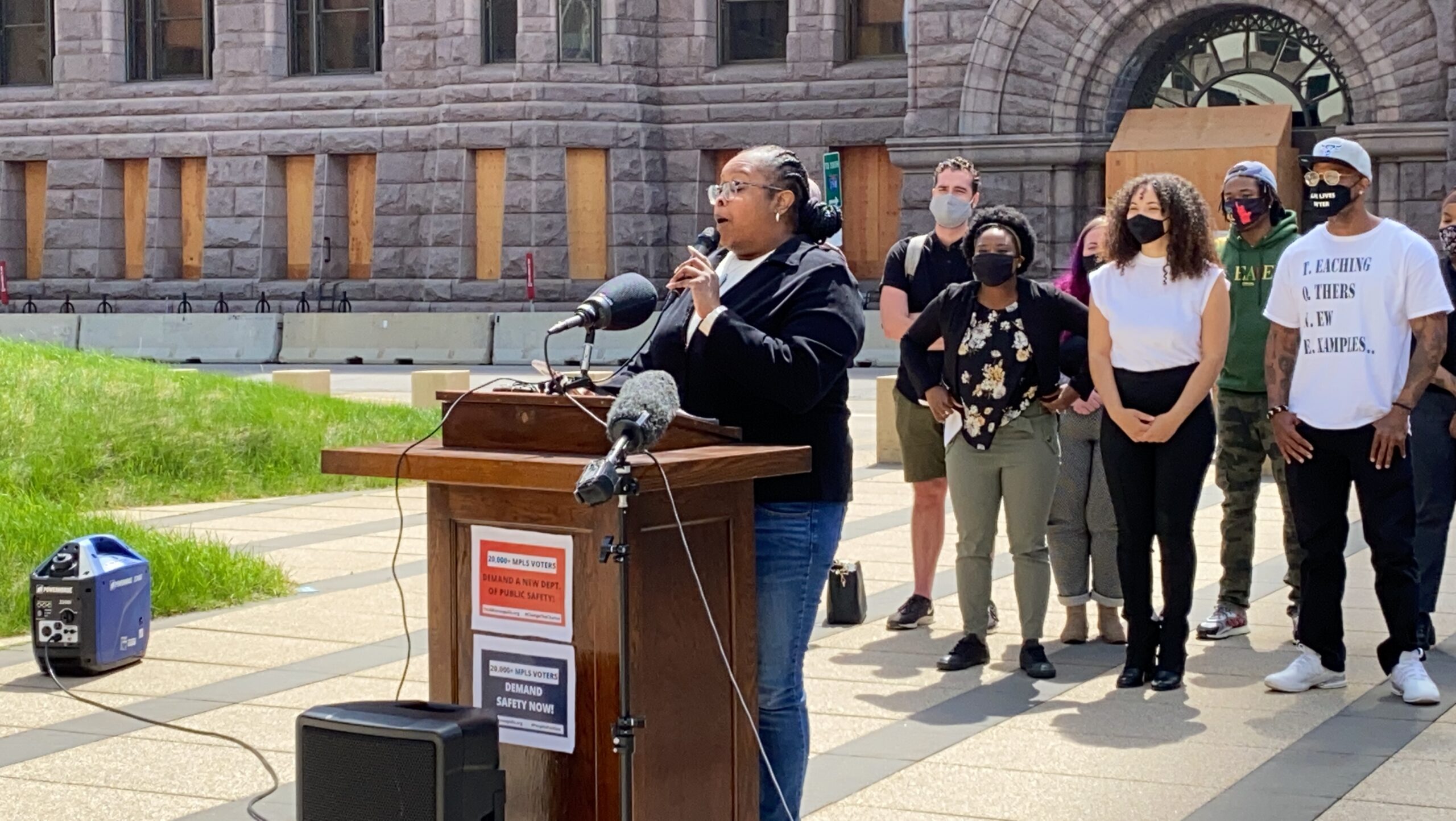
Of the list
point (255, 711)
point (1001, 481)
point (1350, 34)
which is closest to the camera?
point (255, 711)

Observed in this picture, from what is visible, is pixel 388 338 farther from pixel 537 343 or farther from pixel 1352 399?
pixel 1352 399

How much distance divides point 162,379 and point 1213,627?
33.5 feet

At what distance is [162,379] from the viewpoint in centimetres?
1650

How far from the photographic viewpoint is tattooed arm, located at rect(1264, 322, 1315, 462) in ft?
24.8

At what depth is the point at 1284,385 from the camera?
7770 millimetres

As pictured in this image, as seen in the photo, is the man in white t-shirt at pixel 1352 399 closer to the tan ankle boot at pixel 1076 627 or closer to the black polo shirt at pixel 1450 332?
the black polo shirt at pixel 1450 332

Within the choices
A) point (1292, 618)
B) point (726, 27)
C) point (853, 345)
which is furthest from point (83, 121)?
point (853, 345)

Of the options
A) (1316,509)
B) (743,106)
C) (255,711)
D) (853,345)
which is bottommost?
(255,711)

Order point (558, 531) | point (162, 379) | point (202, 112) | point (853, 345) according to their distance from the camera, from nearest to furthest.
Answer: point (558, 531) → point (853, 345) → point (162, 379) → point (202, 112)

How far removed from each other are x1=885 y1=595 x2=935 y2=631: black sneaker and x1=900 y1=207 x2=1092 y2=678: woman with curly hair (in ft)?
2.86

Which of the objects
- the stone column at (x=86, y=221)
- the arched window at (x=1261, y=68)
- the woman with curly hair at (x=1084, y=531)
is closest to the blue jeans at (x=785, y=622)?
the woman with curly hair at (x=1084, y=531)

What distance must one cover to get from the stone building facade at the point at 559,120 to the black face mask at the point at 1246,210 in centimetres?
1927

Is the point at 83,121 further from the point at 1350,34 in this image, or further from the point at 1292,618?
the point at 1292,618

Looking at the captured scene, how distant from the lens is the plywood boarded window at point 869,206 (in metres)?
33.1
